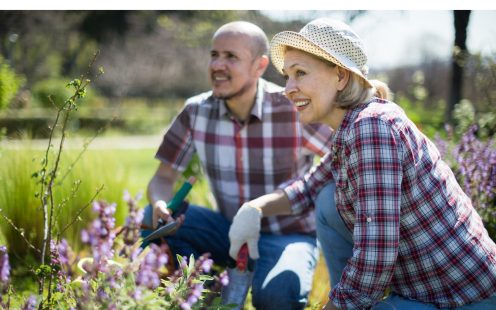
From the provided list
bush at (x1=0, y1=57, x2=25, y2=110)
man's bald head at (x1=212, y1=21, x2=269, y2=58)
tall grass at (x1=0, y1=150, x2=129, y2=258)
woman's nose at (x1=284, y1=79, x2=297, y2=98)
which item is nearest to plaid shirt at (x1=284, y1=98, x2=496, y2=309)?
woman's nose at (x1=284, y1=79, x2=297, y2=98)

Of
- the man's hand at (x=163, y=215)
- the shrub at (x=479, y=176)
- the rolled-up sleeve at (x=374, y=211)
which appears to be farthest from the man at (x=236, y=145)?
the rolled-up sleeve at (x=374, y=211)

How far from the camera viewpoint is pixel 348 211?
1.89 metres

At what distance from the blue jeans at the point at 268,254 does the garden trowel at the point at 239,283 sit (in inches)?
4.6

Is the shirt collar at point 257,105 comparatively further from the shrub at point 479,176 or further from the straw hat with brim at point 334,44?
the shrub at point 479,176

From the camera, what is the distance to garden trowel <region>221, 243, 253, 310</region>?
222 centimetres

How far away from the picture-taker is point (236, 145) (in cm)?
284

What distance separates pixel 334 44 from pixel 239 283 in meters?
1.04

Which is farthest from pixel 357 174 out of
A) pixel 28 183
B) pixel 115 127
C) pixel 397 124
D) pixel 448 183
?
pixel 115 127

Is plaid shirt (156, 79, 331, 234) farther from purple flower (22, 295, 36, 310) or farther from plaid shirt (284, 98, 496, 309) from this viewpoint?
purple flower (22, 295, 36, 310)

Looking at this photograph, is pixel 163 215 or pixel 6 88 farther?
pixel 6 88

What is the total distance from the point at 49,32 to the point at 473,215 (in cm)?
2208

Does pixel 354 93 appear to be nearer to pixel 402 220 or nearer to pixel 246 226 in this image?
pixel 402 220

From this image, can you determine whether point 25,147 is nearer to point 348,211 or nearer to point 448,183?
point 348,211

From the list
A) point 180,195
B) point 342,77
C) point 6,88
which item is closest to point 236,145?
point 180,195
